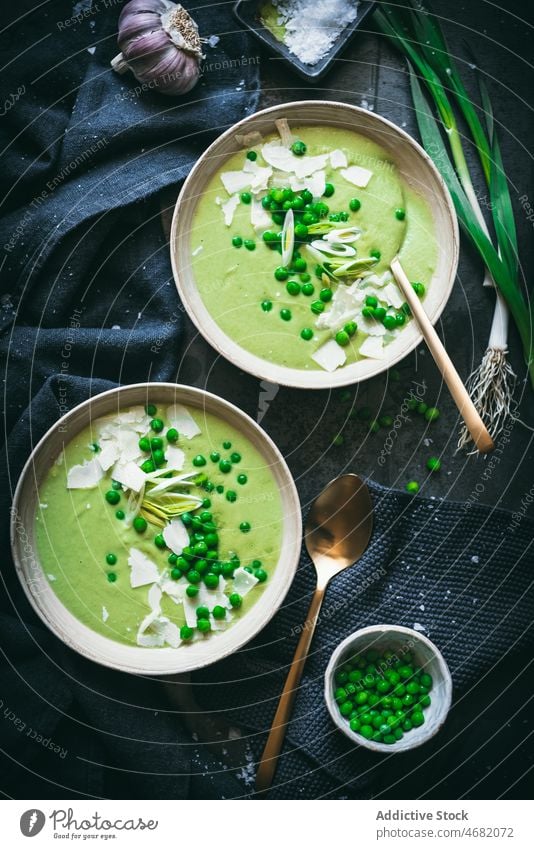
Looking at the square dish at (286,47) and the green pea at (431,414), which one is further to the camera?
the green pea at (431,414)

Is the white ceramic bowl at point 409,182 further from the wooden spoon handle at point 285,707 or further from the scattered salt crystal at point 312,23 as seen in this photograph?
the wooden spoon handle at point 285,707

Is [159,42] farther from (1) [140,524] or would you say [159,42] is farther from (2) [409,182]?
(1) [140,524]

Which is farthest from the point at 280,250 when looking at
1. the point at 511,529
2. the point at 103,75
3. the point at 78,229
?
the point at 511,529

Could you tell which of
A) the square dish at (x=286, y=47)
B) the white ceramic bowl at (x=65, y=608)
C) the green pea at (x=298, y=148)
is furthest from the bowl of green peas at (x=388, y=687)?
the square dish at (x=286, y=47)

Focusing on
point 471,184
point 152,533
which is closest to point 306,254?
point 471,184

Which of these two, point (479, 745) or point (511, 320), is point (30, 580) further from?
point (511, 320)

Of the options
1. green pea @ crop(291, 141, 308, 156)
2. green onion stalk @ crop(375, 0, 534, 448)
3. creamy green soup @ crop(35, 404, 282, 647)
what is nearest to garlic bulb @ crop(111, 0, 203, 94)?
green pea @ crop(291, 141, 308, 156)
